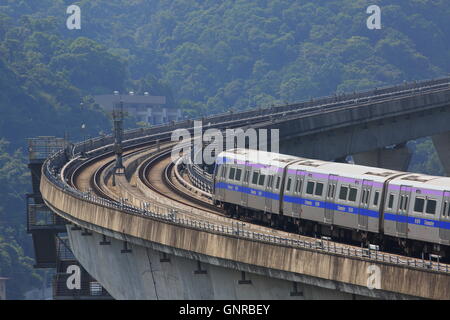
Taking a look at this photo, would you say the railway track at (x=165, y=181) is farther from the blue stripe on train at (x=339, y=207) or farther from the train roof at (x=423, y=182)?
the train roof at (x=423, y=182)

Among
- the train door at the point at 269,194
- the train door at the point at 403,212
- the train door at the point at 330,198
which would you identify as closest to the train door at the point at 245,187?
the train door at the point at 269,194

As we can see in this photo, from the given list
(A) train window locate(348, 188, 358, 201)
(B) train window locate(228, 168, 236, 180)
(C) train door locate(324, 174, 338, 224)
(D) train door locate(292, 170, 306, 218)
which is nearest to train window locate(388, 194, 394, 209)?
(A) train window locate(348, 188, 358, 201)

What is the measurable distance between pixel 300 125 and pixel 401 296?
57038mm

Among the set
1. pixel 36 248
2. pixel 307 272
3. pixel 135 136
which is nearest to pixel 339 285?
pixel 307 272

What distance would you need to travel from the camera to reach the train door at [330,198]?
52.5 metres

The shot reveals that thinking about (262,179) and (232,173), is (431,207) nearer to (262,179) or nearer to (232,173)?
(262,179)

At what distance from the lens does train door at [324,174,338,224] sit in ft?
172

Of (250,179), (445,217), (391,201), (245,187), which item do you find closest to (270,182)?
(250,179)

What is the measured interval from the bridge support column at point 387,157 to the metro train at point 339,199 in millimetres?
48031

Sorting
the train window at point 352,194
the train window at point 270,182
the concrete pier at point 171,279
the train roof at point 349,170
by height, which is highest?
the train roof at point 349,170

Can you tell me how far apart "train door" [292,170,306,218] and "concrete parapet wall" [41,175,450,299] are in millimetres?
7559

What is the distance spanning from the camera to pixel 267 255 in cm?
4412
